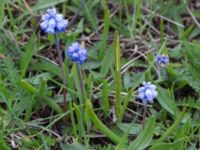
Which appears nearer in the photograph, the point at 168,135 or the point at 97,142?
the point at 168,135

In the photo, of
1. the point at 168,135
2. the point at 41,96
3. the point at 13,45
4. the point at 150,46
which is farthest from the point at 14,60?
the point at 168,135

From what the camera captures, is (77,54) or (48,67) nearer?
(77,54)

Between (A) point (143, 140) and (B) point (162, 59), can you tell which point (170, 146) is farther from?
(B) point (162, 59)

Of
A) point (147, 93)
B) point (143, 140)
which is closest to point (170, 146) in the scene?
point (143, 140)

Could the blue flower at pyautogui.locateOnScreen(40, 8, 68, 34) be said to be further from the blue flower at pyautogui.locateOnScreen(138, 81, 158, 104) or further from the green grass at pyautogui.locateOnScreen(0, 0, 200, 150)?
the blue flower at pyautogui.locateOnScreen(138, 81, 158, 104)

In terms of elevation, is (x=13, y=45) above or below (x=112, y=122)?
above

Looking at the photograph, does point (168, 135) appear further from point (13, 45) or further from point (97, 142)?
point (13, 45)

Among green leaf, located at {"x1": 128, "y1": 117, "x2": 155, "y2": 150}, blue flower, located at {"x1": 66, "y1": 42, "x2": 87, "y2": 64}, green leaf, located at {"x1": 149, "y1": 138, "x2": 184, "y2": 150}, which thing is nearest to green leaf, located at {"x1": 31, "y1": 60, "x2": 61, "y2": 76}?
blue flower, located at {"x1": 66, "y1": 42, "x2": 87, "y2": 64}

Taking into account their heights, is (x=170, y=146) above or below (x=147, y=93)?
below

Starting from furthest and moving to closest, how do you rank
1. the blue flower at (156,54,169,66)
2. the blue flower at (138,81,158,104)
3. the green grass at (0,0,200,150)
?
1. the blue flower at (156,54,169,66)
2. the green grass at (0,0,200,150)
3. the blue flower at (138,81,158,104)
